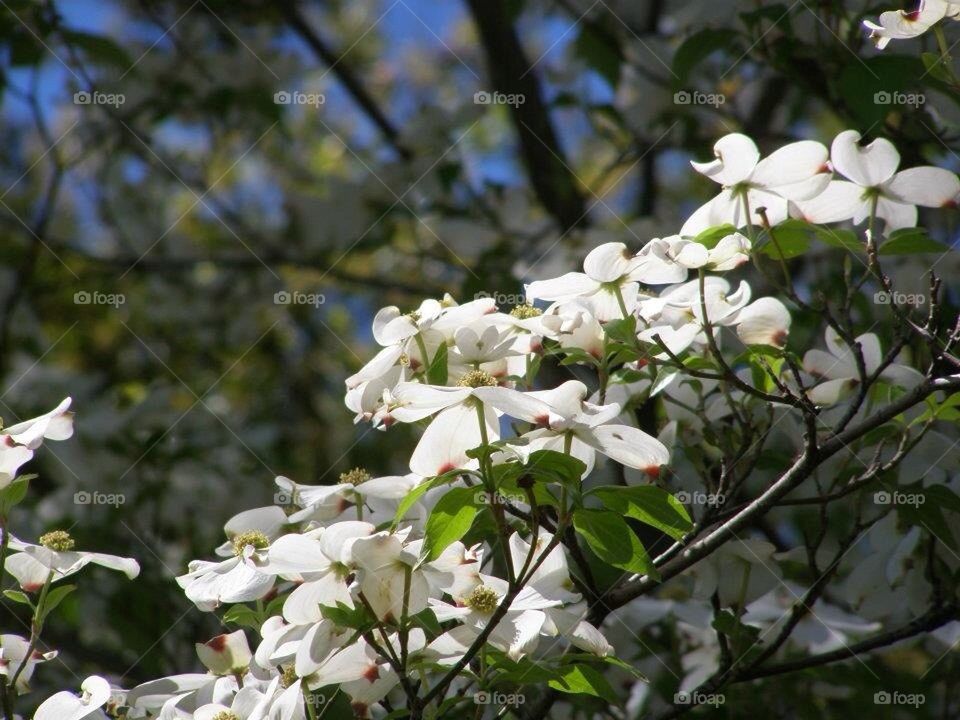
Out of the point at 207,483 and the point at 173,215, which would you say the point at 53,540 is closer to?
the point at 207,483

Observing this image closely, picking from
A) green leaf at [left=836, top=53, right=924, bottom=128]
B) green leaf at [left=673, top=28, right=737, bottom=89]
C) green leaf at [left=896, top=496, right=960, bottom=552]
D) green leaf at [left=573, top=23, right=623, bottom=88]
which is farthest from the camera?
green leaf at [left=573, top=23, right=623, bottom=88]

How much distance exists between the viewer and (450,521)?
2.38 ft

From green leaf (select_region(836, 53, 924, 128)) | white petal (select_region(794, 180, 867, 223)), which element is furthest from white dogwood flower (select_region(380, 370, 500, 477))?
green leaf (select_region(836, 53, 924, 128))

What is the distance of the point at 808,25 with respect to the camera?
5.10 ft

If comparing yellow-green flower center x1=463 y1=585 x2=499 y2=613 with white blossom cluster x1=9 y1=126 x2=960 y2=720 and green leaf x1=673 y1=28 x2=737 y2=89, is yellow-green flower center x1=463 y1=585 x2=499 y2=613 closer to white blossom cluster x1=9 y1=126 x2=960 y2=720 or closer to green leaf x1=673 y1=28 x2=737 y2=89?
white blossom cluster x1=9 y1=126 x2=960 y2=720

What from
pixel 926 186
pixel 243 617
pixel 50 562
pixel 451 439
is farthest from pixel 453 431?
pixel 926 186

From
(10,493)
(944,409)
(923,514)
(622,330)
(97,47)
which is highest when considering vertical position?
(97,47)

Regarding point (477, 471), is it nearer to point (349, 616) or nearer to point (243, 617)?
point (349, 616)

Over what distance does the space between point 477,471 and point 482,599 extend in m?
0.11

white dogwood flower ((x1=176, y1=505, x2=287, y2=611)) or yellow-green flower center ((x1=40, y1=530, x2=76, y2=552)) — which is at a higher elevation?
yellow-green flower center ((x1=40, y1=530, x2=76, y2=552))

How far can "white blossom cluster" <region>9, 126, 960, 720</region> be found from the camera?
735 millimetres

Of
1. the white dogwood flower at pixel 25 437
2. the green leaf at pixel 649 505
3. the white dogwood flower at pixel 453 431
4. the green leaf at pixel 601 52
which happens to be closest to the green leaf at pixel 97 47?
the green leaf at pixel 601 52

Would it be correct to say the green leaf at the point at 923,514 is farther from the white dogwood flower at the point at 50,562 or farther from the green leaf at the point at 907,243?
the white dogwood flower at the point at 50,562

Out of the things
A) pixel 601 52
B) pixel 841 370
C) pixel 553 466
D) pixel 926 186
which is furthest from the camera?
pixel 601 52
